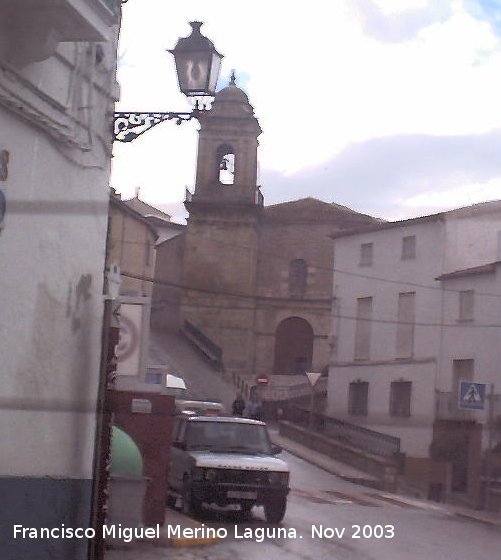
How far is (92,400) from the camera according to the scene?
9.59 meters

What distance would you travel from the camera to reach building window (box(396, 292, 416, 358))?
3734cm

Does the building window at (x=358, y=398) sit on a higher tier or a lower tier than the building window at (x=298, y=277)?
lower

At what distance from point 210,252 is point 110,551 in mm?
44301

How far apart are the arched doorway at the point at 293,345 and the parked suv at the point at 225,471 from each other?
39618 mm

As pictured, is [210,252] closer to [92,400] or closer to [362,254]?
[362,254]

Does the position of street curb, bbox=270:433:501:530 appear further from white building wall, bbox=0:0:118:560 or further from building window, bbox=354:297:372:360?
white building wall, bbox=0:0:118:560

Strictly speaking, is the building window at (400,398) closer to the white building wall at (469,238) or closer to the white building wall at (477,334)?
the white building wall at (477,334)

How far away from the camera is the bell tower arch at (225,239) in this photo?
54812 mm

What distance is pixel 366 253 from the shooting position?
40.5m

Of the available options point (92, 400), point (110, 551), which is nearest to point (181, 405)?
point (110, 551)

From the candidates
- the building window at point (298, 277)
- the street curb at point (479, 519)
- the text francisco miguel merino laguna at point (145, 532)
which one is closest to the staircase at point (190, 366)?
the building window at point (298, 277)

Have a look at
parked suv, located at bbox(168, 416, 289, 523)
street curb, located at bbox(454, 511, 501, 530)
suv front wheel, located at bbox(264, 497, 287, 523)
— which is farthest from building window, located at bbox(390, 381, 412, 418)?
suv front wheel, located at bbox(264, 497, 287, 523)

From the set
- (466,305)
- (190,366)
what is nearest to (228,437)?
(466,305)

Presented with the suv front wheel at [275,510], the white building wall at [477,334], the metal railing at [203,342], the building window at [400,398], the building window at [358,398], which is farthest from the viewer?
Result: the metal railing at [203,342]
